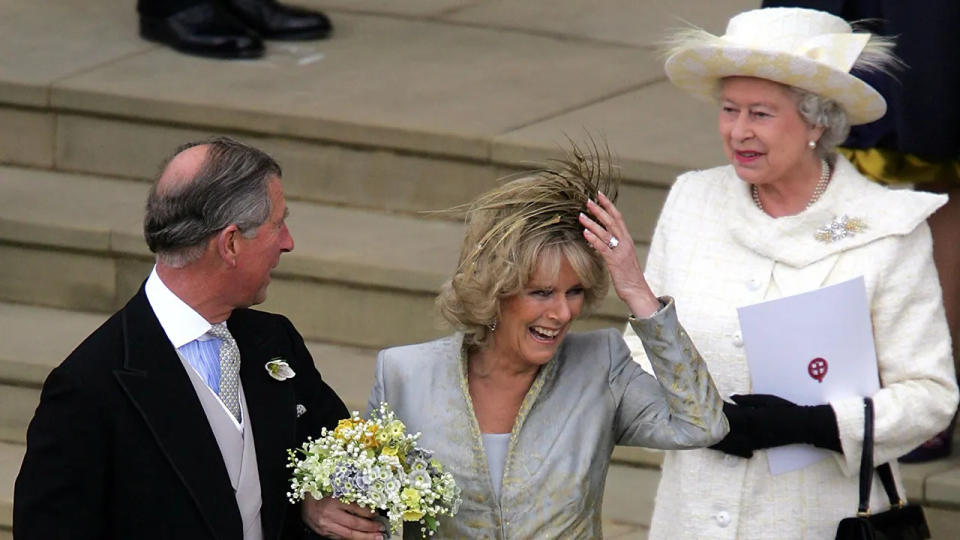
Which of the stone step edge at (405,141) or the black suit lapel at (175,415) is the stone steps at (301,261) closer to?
the stone step edge at (405,141)

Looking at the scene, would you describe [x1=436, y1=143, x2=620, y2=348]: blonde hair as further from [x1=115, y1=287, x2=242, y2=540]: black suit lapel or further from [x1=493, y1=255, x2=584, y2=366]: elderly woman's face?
[x1=115, y1=287, x2=242, y2=540]: black suit lapel

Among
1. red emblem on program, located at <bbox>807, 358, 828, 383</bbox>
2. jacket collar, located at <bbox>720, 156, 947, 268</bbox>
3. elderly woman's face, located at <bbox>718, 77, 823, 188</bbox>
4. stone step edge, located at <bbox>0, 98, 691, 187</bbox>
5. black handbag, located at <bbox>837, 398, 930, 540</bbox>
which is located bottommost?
stone step edge, located at <bbox>0, 98, 691, 187</bbox>

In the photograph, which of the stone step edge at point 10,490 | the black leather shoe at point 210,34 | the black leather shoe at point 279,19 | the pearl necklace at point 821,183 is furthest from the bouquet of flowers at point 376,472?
the black leather shoe at point 279,19

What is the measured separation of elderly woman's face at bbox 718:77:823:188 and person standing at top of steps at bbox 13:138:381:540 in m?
1.03

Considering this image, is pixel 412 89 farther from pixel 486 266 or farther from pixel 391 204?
pixel 486 266

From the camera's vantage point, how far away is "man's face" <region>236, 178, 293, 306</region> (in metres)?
3.35

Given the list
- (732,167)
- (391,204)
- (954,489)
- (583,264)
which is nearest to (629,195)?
(391,204)

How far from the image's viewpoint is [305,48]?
23.5ft

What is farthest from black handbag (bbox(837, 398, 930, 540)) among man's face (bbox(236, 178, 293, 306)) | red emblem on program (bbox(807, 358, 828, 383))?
man's face (bbox(236, 178, 293, 306))

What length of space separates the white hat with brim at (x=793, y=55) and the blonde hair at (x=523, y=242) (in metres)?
0.49

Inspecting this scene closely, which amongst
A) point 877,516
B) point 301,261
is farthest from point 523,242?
point 301,261

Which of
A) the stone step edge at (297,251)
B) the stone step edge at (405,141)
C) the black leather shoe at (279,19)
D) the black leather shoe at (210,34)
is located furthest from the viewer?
the black leather shoe at (279,19)

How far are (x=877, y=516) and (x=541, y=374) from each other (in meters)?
0.83

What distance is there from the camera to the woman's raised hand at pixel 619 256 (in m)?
3.46
